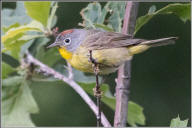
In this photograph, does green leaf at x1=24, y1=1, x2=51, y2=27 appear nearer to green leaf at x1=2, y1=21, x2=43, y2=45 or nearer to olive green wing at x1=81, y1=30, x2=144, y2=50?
green leaf at x1=2, y1=21, x2=43, y2=45

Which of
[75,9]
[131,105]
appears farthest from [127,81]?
[75,9]

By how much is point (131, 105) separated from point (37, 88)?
1992 millimetres

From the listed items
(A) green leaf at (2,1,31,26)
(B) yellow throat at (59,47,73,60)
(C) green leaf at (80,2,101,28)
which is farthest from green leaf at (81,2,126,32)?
(A) green leaf at (2,1,31,26)

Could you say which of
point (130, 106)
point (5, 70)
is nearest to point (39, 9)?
point (5, 70)

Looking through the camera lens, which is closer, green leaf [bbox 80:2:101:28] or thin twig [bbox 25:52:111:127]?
thin twig [bbox 25:52:111:127]

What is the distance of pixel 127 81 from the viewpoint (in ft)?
6.42

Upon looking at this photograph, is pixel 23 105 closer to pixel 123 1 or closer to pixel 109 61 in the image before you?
pixel 109 61

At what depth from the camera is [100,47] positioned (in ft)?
8.18

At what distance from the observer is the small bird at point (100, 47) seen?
236cm

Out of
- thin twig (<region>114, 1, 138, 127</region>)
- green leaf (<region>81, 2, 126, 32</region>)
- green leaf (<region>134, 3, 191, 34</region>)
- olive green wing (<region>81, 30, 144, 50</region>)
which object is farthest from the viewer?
olive green wing (<region>81, 30, 144, 50</region>)

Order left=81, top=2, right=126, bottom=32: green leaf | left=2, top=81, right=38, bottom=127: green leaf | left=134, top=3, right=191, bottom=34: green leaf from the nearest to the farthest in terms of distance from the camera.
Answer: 1. left=134, top=3, right=191, bottom=34: green leaf
2. left=81, top=2, right=126, bottom=32: green leaf
3. left=2, top=81, right=38, bottom=127: green leaf

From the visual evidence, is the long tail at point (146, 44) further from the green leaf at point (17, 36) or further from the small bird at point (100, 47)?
the green leaf at point (17, 36)

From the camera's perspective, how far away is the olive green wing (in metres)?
2.38

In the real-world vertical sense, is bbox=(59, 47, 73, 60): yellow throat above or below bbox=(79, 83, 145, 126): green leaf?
above
